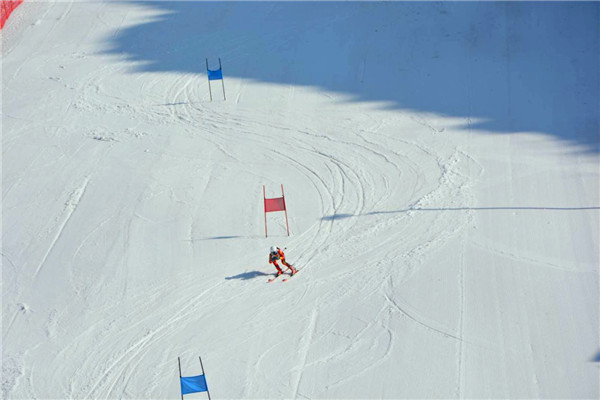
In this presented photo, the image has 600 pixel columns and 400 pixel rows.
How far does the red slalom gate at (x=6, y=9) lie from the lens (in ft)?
71.3

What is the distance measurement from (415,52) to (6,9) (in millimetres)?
11802

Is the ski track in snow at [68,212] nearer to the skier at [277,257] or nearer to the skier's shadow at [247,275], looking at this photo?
the skier's shadow at [247,275]

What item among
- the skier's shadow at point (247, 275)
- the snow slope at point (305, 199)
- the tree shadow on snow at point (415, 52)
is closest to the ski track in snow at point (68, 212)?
the snow slope at point (305, 199)

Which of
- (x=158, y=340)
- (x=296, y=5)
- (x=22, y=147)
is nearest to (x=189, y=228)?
(x=158, y=340)

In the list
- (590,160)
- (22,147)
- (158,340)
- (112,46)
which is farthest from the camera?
(112,46)

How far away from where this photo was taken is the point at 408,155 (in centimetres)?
1630

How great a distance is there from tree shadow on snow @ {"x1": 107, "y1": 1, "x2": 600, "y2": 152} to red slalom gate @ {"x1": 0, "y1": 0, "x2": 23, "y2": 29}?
342 centimetres

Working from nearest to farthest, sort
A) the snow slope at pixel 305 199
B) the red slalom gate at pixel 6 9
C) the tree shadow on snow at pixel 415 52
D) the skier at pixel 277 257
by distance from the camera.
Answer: the snow slope at pixel 305 199 → the skier at pixel 277 257 → the tree shadow on snow at pixel 415 52 → the red slalom gate at pixel 6 9

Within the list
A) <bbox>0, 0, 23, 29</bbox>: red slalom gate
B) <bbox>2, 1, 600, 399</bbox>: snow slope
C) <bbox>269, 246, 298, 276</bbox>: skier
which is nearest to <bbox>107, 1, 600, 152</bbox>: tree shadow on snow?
<bbox>2, 1, 600, 399</bbox>: snow slope

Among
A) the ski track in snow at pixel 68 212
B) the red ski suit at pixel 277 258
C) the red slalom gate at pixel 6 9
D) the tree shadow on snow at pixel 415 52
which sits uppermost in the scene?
the red slalom gate at pixel 6 9

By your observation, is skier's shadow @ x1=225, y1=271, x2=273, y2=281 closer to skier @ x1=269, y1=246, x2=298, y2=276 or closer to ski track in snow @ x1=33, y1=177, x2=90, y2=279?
skier @ x1=269, y1=246, x2=298, y2=276

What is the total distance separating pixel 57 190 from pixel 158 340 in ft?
17.2

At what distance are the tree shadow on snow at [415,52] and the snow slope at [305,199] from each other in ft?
0.24

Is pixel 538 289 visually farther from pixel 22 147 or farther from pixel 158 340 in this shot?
pixel 22 147
